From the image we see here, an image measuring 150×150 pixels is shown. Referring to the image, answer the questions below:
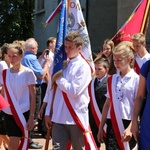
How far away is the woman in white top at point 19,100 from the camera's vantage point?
5918 mm

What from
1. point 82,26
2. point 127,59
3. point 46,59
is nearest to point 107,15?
point 46,59

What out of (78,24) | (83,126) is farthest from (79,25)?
(83,126)

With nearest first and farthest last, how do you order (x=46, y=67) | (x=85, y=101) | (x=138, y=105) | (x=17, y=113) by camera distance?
1. (x=138, y=105)
2. (x=85, y=101)
3. (x=17, y=113)
4. (x=46, y=67)

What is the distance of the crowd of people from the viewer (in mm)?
4923

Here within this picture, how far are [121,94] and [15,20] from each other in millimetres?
26372

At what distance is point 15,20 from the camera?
30672 millimetres

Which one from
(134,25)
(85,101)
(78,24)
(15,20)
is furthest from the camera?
(15,20)

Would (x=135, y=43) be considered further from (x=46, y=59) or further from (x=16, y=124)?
(x=46, y=59)

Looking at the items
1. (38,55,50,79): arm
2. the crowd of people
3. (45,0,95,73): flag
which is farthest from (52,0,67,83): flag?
(38,55,50,79): arm

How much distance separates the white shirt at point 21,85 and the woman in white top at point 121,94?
1.29 m

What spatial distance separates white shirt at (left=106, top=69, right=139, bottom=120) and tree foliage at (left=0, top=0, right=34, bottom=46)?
2599 cm

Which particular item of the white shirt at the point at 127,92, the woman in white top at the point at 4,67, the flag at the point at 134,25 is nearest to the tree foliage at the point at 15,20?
the woman in white top at the point at 4,67

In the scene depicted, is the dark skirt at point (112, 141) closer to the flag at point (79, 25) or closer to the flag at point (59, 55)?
the flag at point (59, 55)

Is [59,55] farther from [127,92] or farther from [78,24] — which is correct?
[127,92]
